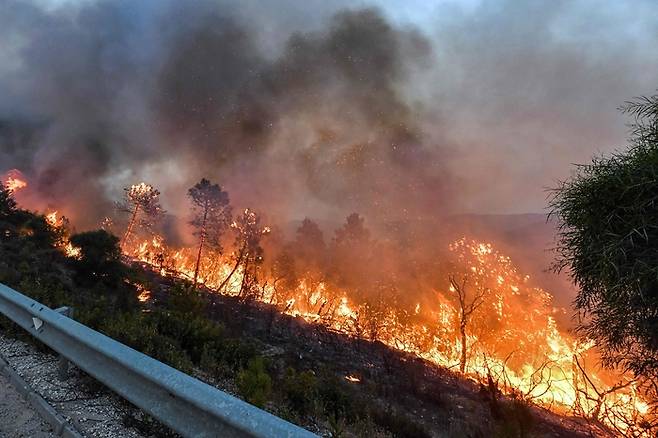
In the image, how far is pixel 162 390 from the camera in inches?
124

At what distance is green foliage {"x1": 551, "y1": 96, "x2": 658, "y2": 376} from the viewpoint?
9.83m

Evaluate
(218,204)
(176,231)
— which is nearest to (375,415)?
(218,204)

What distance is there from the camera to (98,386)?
4.48 metres

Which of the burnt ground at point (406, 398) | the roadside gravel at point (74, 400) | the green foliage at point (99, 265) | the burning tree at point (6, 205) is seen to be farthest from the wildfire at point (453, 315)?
the roadside gravel at point (74, 400)

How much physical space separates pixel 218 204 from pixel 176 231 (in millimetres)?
63397

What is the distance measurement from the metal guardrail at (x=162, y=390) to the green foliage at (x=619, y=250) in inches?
429

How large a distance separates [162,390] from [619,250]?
39.7 feet

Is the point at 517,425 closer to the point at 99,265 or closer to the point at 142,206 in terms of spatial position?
the point at 99,265

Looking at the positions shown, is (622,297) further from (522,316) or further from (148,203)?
(522,316)

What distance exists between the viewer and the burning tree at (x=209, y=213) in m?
56.0

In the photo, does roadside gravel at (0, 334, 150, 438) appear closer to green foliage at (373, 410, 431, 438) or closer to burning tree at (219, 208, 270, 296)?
green foliage at (373, 410, 431, 438)

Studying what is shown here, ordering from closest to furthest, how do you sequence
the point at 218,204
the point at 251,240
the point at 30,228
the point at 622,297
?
the point at 622,297
the point at 30,228
the point at 218,204
the point at 251,240

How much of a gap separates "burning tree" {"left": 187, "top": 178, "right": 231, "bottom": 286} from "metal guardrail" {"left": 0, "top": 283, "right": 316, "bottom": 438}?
176 ft

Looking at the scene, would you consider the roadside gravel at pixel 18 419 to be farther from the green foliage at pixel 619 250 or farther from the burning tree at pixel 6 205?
the burning tree at pixel 6 205
